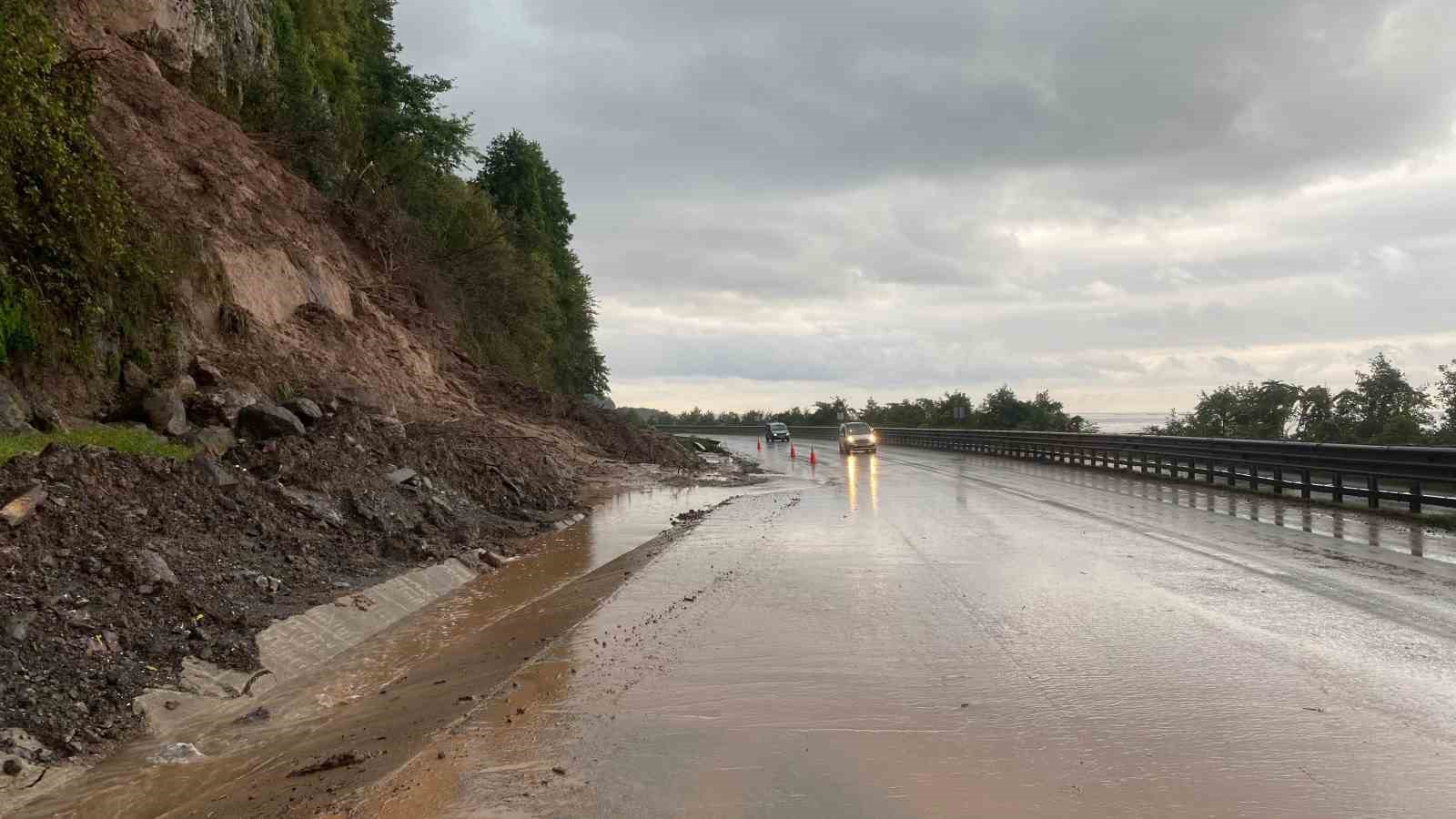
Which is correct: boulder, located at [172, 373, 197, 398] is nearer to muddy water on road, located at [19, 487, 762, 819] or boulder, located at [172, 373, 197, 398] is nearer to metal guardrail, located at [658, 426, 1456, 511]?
muddy water on road, located at [19, 487, 762, 819]

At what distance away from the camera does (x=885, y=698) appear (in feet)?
20.3

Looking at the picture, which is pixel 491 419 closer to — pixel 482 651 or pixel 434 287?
pixel 434 287

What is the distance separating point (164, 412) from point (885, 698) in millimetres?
11010

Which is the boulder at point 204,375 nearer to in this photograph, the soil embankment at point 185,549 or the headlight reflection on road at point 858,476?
the soil embankment at point 185,549

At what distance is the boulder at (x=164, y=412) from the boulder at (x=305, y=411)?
234 centimetres

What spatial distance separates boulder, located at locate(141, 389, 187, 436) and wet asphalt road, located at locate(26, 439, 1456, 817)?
4.90 m

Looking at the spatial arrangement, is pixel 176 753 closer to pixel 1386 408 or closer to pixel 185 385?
pixel 185 385

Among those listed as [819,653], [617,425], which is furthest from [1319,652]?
[617,425]

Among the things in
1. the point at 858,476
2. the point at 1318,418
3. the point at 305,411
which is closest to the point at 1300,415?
the point at 1318,418

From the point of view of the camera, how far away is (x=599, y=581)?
11.4 meters

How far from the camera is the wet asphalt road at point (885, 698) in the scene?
4.67 meters

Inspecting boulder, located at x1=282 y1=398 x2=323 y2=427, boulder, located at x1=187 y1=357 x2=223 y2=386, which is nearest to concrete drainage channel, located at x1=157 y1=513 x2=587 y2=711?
boulder, located at x1=282 y1=398 x2=323 y2=427

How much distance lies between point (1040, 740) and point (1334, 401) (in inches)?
1400

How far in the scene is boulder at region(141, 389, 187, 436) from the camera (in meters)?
12.6
